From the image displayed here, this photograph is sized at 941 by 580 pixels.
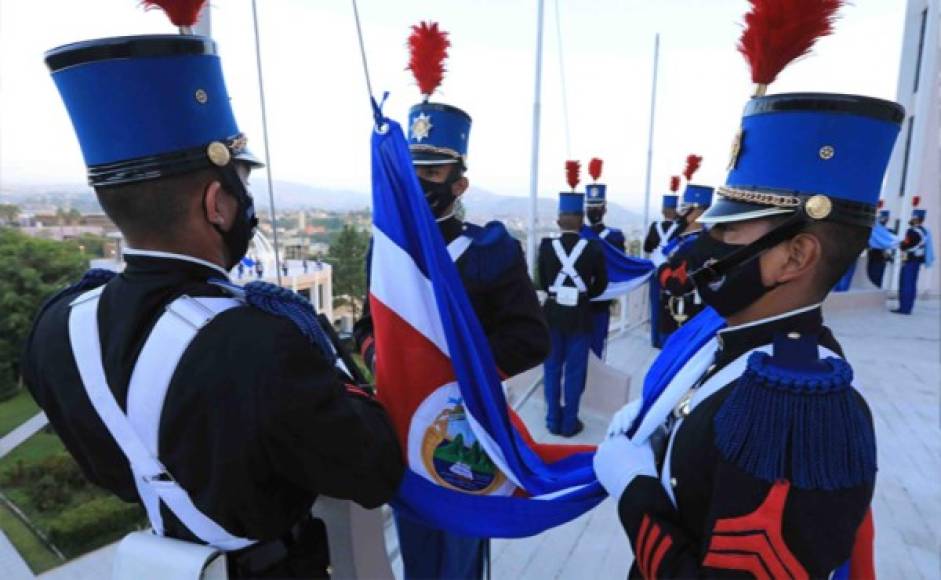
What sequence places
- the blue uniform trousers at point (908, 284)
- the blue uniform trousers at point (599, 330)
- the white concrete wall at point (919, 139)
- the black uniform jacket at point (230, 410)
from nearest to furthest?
1. the black uniform jacket at point (230, 410)
2. the blue uniform trousers at point (599, 330)
3. the blue uniform trousers at point (908, 284)
4. the white concrete wall at point (919, 139)

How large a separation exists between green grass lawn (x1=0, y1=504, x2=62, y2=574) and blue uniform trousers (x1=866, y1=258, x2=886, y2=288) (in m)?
13.5

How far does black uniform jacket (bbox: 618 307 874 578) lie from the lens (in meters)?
0.93

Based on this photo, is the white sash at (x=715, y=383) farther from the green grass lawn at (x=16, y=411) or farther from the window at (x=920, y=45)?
the window at (x=920, y=45)

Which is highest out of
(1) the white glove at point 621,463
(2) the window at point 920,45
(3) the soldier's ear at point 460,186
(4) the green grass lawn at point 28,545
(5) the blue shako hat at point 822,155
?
(2) the window at point 920,45

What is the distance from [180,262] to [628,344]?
7.24 m

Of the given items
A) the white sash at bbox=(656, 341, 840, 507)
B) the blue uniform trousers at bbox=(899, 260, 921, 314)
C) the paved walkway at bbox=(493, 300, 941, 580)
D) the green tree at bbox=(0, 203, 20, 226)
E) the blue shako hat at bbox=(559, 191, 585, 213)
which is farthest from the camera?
the blue uniform trousers at bbox=(899, 260, 921, 314)

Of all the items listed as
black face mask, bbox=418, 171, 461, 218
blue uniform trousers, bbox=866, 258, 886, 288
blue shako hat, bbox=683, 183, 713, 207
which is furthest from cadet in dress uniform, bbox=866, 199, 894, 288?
black face mask, bbox=418, 171, 461, 218

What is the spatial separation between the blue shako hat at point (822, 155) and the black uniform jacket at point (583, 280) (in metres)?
3.54

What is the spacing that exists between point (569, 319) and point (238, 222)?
3756mm

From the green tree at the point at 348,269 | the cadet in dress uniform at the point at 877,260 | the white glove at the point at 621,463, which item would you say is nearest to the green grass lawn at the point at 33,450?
the green tree at the point at 348,269

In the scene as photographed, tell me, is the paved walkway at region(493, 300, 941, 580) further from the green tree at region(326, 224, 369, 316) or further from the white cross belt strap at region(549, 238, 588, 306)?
the green tree at region(326, 224, 369, 316)

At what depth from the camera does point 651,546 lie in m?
1.11

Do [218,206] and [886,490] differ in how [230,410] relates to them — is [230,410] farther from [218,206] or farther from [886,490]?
[886,490]

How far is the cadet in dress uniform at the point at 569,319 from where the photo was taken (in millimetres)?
4648
